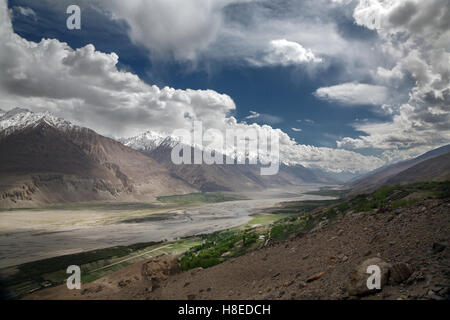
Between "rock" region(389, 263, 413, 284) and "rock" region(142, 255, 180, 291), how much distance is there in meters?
17.9

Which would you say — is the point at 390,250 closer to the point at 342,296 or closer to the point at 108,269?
the point at 342,296

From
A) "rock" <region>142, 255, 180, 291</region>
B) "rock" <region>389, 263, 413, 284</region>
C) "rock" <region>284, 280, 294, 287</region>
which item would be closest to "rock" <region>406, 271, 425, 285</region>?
"rock" <region>389, 263, 413, 284</region>

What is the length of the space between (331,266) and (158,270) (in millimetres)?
15410

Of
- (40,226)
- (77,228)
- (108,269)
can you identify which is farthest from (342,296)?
(40,226)

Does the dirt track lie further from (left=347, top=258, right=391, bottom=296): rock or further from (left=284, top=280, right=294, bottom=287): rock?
(left=347, top=258, right=391, bottom=296): rock

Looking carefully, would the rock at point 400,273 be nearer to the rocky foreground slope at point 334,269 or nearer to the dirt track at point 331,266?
the rocky foreground slope at point 334,269

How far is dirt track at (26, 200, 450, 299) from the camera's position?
10125 millimetres

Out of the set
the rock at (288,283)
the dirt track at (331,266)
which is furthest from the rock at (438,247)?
the rock at (288,283)

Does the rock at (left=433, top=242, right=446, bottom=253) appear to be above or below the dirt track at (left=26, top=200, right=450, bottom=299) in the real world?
above

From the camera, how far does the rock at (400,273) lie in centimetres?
973

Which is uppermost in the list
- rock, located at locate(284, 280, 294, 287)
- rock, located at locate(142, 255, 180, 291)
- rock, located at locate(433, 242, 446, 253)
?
rock, located at locate(433, 242, 446, 253)

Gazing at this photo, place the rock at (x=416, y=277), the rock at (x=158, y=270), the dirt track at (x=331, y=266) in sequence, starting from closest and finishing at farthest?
1. the rock at (x=416, y=277)
2. the dirt track at (x=331, y=266)
3. the rock at (x=158, y=270)

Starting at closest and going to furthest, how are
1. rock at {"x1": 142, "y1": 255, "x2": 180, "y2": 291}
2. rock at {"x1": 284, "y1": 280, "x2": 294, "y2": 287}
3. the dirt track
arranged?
1. the dirt track
2. rock at {"x1": 284, "y1": 280, "x2": 294, "y2": 287}
3. rock at {"x1": 142, "y1": 255, "x2": 180, "y2": 291}

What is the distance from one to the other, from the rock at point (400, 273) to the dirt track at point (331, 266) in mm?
211
